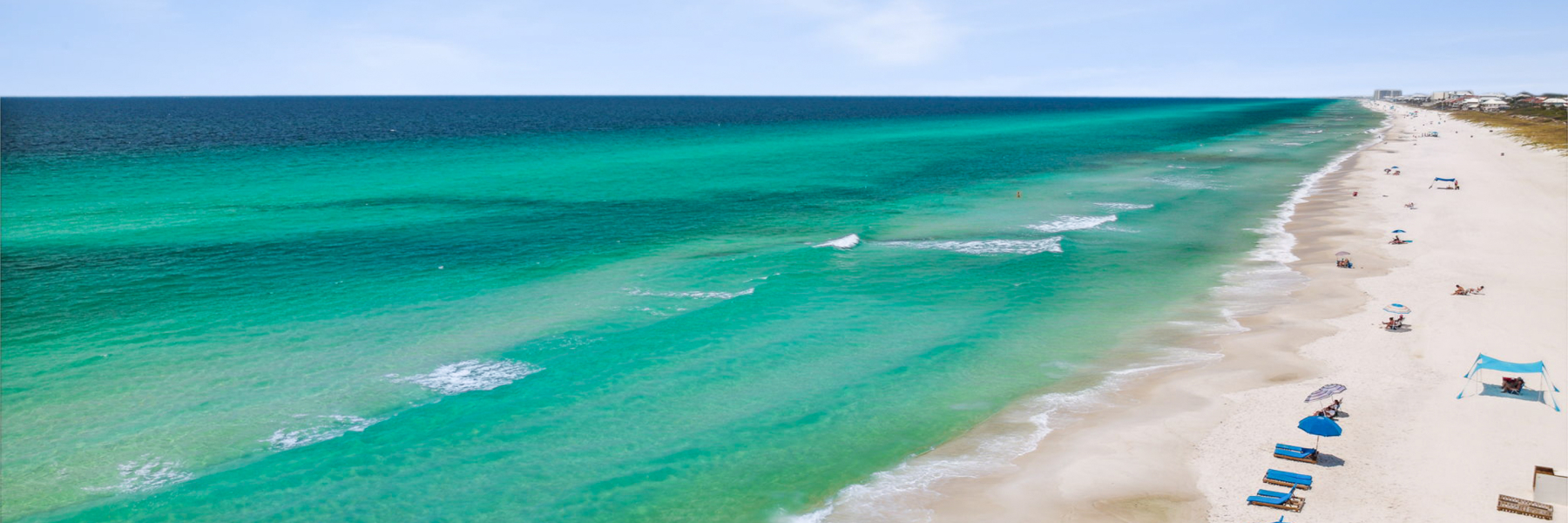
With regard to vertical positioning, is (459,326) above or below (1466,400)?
above

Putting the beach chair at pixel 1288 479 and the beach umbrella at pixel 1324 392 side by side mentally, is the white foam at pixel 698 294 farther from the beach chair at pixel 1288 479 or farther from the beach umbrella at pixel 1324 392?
the beach chair at pixel 1288 479

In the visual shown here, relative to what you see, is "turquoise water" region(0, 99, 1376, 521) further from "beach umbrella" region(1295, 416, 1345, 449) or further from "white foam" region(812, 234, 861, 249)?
"beach umbrella" region(1295, 416, 1345, 449)

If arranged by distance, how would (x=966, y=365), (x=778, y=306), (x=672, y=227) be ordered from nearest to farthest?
(x=966, y=365)
(x=778, y=306)
(x=672, y=227)

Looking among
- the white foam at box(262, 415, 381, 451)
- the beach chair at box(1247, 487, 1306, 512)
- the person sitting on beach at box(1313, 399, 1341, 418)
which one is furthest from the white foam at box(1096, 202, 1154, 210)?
the white foam at box(262, 415, 381, 451)

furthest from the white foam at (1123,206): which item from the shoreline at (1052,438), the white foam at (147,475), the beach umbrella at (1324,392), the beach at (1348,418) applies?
A: the white foam at (147,475)

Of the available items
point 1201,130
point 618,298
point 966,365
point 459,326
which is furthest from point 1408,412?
point 1201,130

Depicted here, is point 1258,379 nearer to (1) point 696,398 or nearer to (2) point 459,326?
(1) point 696,398

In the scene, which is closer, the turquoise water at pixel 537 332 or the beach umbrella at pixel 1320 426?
the beach umbrella at pixel 1320 426

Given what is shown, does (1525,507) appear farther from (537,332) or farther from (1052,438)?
(537,332)
